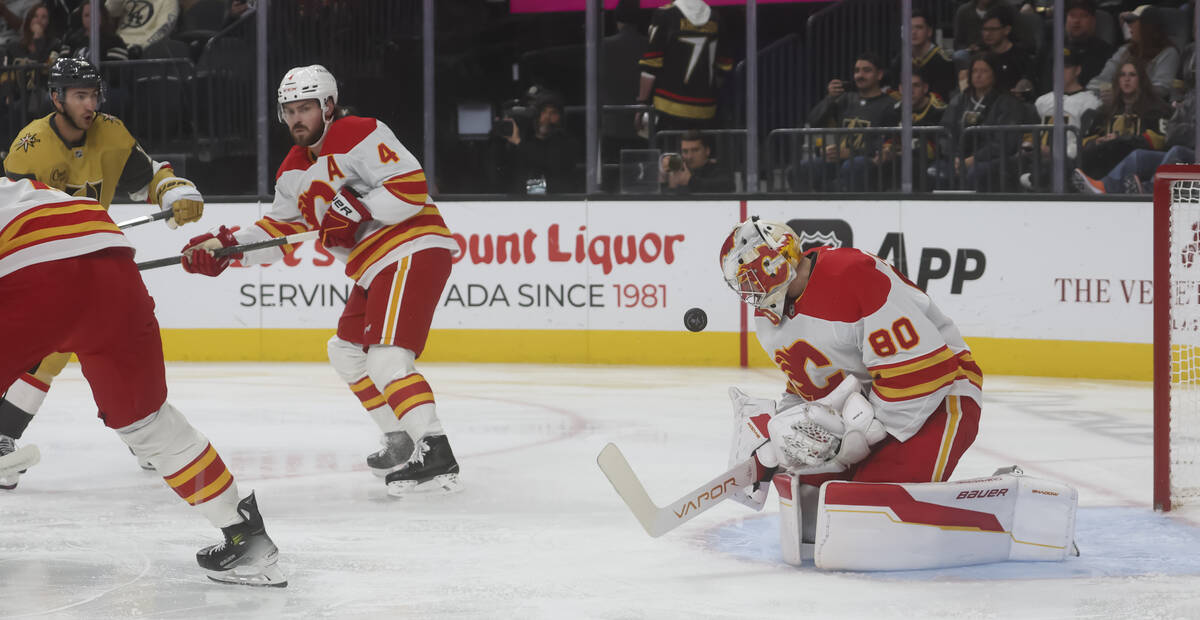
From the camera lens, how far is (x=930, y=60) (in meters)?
7.17

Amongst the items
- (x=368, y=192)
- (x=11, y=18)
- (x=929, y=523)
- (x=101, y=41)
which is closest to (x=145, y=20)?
(x=101, y=41)

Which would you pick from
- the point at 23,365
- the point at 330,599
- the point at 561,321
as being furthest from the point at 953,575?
the point at 561,321

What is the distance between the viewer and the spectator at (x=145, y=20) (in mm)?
8305

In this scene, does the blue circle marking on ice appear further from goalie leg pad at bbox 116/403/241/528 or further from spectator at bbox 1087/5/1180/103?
spectator at bbox 1087/5/1180/103

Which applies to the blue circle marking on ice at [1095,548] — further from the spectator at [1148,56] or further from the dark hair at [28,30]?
the dark hair at [28,30]

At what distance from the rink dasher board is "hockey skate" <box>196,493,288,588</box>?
4280 millimetres

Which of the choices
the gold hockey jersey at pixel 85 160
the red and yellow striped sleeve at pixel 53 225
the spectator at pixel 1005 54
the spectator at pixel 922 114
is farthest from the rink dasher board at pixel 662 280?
the red and yellow striped sleeve at pixel 53 225

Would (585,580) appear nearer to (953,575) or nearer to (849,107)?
(953,575)

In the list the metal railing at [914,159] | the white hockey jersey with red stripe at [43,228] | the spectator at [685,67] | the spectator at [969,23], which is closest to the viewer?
the white hockey jersey with red stripe at [43,228]

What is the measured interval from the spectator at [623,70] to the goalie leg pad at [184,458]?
16.0 ft

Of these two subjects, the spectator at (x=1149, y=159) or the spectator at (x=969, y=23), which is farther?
the spectator at (x=969, y=23)

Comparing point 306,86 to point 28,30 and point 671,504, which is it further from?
point 28,30

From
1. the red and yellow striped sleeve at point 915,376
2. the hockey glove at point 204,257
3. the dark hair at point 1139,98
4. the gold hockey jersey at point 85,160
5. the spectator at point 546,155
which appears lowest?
the red and yellow striped sleeve at point 915,376

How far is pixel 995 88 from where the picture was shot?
6.95 meters
